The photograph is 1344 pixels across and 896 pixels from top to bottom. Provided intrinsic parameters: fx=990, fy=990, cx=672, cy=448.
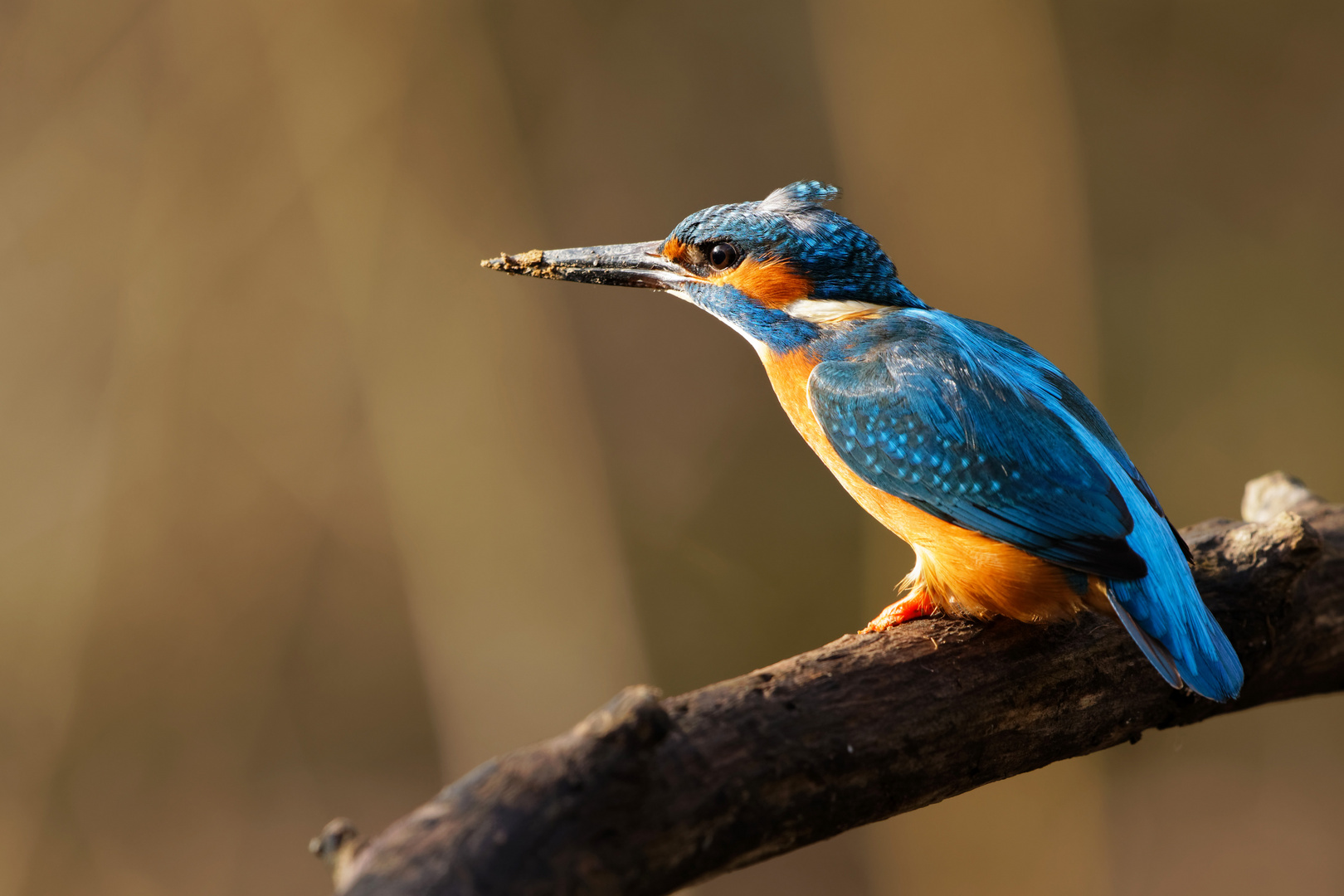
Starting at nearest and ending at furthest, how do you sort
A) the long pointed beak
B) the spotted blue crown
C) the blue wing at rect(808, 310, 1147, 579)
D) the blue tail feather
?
the blue tail feather, the blue wing at rect(808, 310, 1147, 579), the spotted blue crown, the long pointed beak

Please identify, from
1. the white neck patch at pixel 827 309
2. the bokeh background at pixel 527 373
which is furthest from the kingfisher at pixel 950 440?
the bokeh background at pixel 527 373

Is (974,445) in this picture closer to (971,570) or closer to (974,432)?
(974,432)

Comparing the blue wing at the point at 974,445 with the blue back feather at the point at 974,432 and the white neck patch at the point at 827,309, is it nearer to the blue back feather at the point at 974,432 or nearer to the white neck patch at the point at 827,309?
the blue back feather at the point at 974,432

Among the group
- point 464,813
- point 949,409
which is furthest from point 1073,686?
point 464,813

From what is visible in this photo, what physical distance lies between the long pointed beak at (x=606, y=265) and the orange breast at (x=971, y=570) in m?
0.41

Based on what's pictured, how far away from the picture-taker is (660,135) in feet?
11.6

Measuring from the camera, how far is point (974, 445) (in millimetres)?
1425

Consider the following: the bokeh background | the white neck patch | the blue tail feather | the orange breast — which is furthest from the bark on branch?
the bokeh background

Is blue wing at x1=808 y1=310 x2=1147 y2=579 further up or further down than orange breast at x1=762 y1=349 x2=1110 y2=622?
further up

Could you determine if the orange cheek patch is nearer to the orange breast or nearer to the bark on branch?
the orange breast

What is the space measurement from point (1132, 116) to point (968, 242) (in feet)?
3.16

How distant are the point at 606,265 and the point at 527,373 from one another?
5.06 ft

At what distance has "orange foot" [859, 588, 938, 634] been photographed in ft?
4.98

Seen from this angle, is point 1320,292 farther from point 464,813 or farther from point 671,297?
point 464,813
